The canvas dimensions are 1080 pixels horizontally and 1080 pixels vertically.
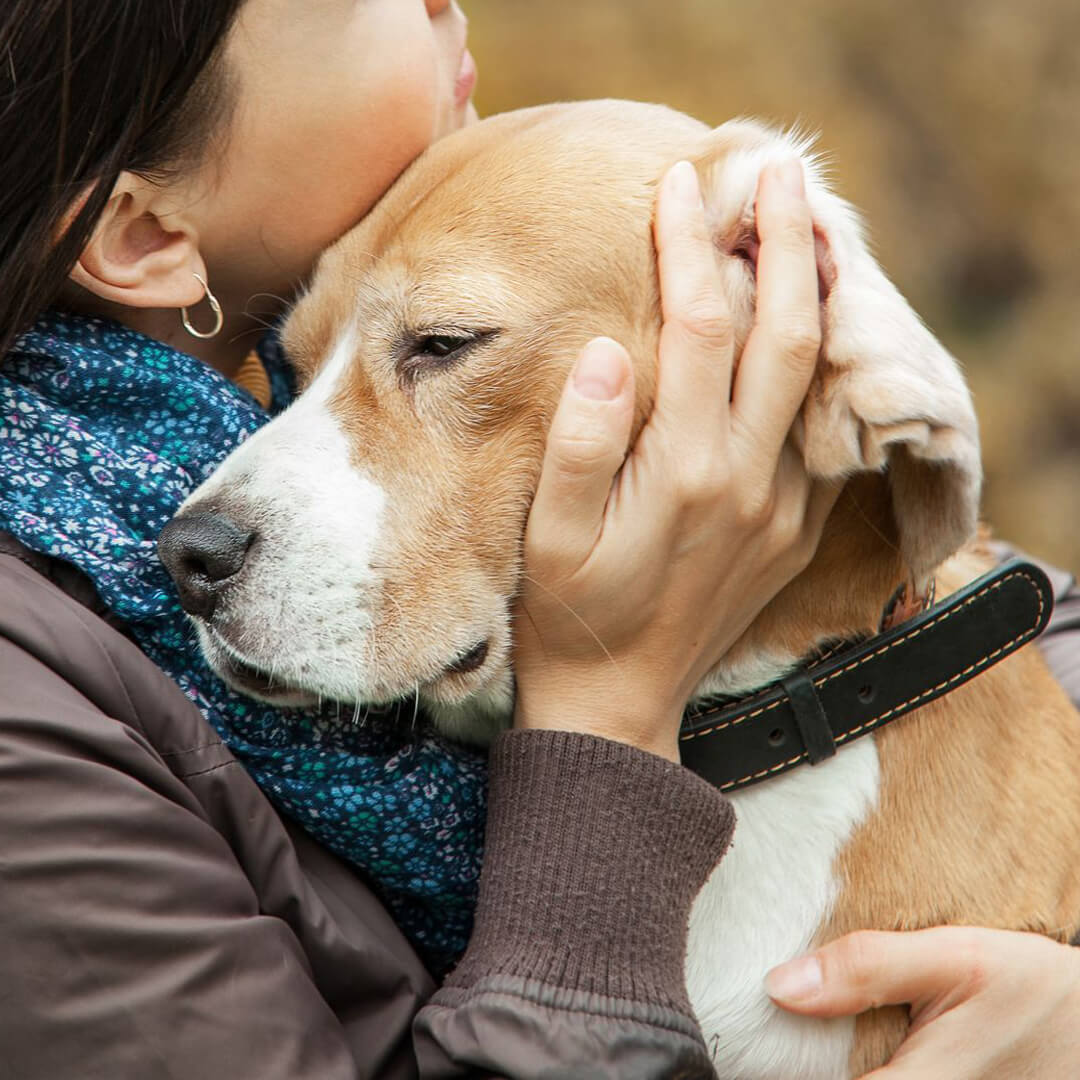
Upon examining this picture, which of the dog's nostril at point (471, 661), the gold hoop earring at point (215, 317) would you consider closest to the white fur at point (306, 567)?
the dog's nostril at point (471, 661)

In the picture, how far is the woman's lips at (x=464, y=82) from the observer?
202cm

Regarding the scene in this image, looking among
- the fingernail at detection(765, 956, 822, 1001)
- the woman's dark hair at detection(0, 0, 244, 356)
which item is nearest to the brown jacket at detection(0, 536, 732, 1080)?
the fingernail at detection(765, 956, 822, 1001)

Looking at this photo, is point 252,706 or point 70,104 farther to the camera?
point 252,706

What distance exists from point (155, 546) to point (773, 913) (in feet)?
2.99

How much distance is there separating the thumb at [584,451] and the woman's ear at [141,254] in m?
0.51

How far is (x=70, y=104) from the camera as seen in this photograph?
1.45m

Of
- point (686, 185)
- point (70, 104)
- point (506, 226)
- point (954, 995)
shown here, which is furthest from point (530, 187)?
point (954, 995)

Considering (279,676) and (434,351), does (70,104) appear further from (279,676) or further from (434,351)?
(279,676)

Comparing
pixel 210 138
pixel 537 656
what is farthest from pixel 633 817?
pixel 210 138

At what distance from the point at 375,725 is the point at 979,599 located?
807mm

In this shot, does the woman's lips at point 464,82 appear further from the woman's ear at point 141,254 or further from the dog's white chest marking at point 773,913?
the dog's white chest marking at point 773,913

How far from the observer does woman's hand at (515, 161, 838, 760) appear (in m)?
1.54

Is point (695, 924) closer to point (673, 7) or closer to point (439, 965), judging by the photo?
point (439, 965)

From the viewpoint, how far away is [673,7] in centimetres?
570
